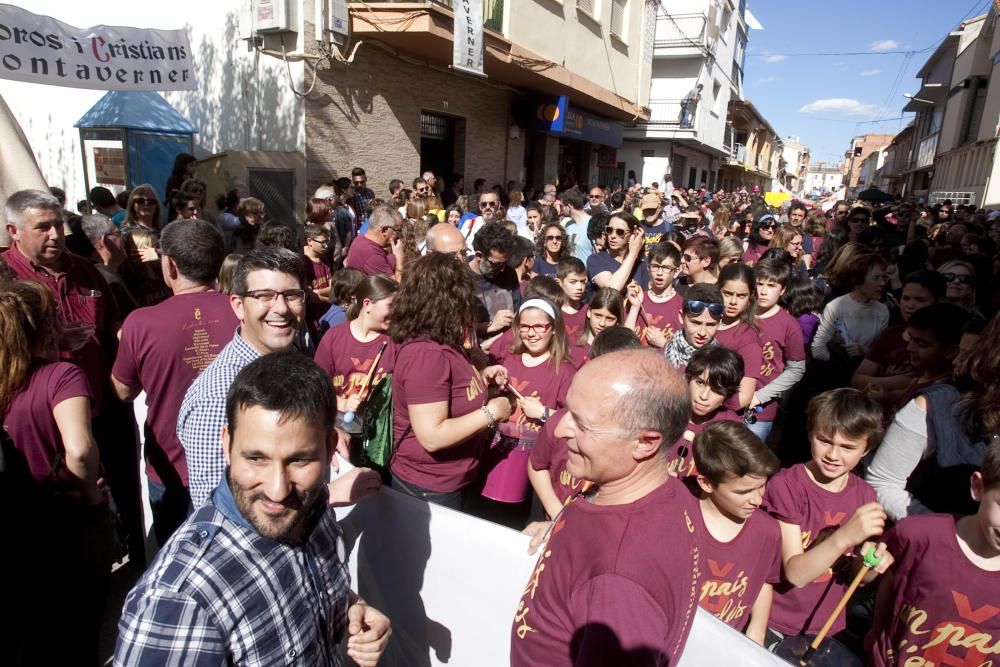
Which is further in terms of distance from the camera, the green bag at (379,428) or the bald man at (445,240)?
the bald man at (445,240)

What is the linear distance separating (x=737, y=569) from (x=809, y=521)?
514mm

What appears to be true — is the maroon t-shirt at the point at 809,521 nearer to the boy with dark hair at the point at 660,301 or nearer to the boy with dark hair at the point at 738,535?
the boy with dark hair at the point at 738,535

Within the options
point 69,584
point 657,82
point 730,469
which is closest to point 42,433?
point 69,584

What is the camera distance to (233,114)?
9922mm

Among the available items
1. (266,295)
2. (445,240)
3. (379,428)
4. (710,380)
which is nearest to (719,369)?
(710,380)

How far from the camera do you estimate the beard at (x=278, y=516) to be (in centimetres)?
136

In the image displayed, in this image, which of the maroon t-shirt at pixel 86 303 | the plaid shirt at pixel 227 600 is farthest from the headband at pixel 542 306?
the maroon t-shirt at pixel 86 303

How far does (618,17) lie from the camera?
57.6ft

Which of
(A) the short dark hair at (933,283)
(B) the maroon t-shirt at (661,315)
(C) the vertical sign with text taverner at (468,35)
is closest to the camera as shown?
(A) the short dark hair at (933,283)

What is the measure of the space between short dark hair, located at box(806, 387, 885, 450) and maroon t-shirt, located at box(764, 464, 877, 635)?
21 cm

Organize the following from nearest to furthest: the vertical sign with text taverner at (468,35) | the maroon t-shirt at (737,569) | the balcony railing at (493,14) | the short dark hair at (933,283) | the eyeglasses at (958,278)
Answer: the maroon t-shirt at (737,569) → the short dark hair at (933,283) → the eyeglasses at (958,278) → the vertical sign with text taverner at (468,35) → the balcony railing at (493,14)

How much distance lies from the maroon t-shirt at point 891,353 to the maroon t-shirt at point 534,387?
2.01 m

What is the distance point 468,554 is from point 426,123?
447 inches

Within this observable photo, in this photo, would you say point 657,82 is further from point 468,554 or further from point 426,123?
point 468,554
